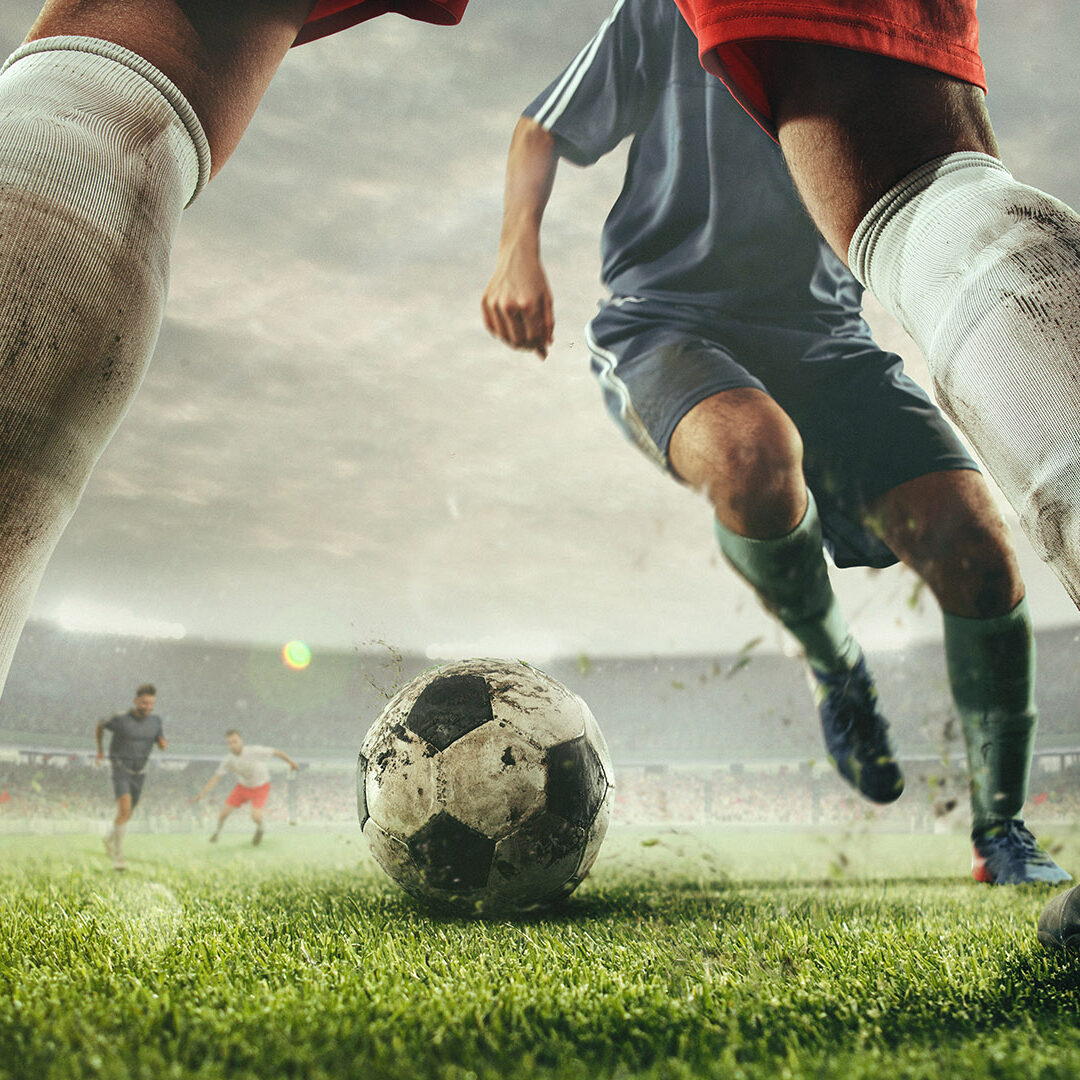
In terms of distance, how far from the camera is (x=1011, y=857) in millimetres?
2525

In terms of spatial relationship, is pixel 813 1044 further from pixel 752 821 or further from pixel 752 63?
pixel 752 821

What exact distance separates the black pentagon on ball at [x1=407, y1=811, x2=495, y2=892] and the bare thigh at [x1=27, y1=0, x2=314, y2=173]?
57.3 inches

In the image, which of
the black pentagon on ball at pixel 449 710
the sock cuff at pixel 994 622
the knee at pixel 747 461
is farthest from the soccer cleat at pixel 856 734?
the black pentagon on ball at pixel 449 710

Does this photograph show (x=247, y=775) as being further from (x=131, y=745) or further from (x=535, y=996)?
(x=535, y=996)

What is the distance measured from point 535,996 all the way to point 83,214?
3.35ft

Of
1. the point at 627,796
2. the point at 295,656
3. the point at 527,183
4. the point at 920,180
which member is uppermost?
the point at 920,180

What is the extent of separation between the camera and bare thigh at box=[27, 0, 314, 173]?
0.85 metres

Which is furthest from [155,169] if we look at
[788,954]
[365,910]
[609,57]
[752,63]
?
[609,57]

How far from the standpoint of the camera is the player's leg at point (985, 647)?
7.77 ft

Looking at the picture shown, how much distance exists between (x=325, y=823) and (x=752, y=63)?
26495 millimetres

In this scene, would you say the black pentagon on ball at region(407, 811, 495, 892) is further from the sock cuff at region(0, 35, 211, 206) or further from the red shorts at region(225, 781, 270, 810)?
the red shorts at region(225, 781, 270, 810)

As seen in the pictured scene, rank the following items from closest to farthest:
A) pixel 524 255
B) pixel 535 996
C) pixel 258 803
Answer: pixel 535 996 → pixel 524 255 → pixel 258 803

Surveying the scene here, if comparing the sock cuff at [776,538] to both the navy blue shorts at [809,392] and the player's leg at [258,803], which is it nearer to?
the navy blue shorts at [809,392]

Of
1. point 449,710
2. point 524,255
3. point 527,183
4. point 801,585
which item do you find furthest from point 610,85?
point 449,710
